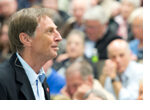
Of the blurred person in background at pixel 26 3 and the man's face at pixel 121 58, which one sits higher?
the blurred person in background at pixel 26 3

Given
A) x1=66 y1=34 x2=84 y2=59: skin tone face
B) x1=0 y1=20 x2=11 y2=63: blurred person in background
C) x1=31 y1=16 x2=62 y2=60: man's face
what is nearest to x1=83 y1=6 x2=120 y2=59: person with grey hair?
x1=66 y1=34 x2=84 y2=59: skin tone face

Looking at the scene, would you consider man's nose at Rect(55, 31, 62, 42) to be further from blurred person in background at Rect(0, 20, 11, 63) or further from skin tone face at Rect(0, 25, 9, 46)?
skin tone face at Rect(0, 25, 9, 46)

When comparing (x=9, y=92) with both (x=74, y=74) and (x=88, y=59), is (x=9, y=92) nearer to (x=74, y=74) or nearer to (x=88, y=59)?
(x=74, y=74)

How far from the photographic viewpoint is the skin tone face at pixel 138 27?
4324mm

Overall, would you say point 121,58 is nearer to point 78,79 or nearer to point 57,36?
point 78,79

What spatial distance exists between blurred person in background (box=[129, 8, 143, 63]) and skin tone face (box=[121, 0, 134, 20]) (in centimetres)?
24

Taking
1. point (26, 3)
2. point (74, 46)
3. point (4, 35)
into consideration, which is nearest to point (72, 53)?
point (74, 46)

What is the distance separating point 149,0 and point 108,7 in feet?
3.63

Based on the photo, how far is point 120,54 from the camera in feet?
13.4

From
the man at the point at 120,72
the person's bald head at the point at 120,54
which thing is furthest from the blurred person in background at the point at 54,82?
the person's bald head at the point at 120,54

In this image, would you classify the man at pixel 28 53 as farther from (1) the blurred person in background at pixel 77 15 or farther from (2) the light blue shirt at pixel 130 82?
(1) the blurred person in background at pixel 77 15

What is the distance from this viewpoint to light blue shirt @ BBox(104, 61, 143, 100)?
150 inches

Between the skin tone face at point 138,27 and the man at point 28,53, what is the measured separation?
2737 millimetres
